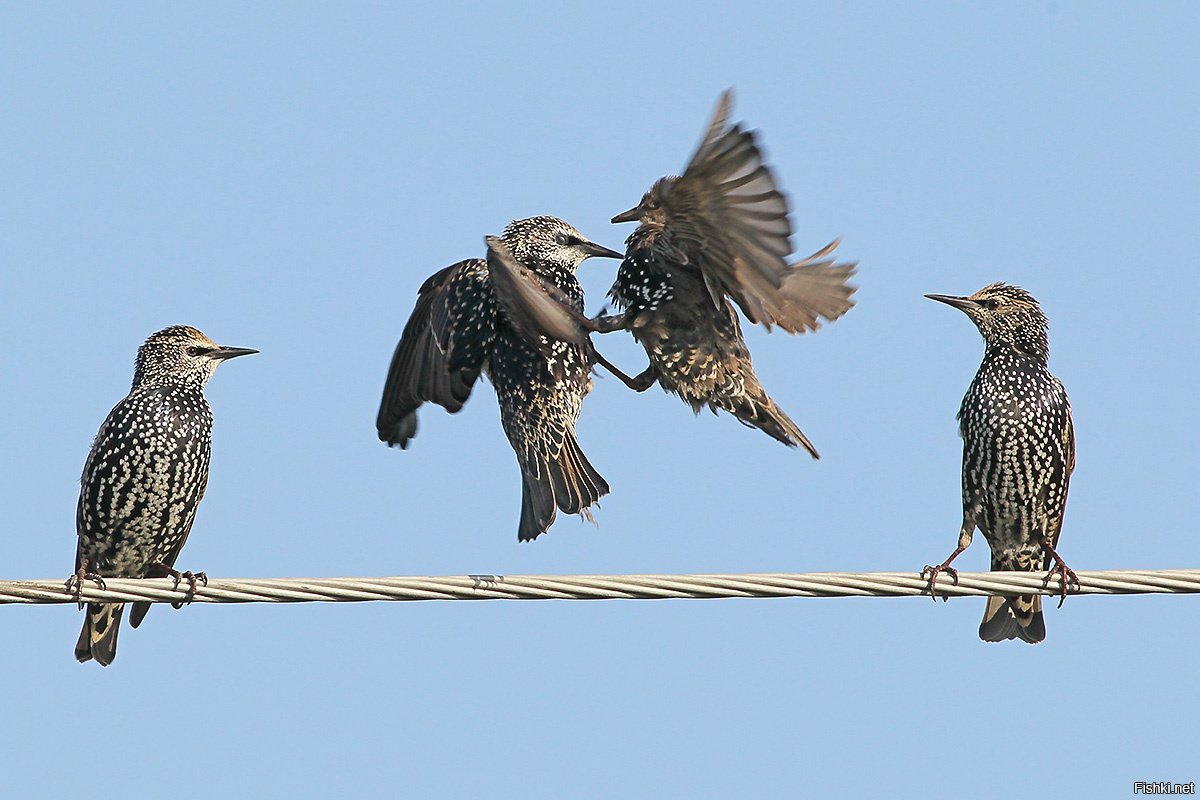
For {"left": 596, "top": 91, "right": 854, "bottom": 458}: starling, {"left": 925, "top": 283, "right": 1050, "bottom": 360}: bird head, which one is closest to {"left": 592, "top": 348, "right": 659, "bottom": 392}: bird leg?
{"left": 596, "top": 91, "right": 854, "bottom": 458}: starling

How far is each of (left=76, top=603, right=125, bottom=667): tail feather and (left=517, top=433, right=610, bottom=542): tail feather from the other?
58.7 inches

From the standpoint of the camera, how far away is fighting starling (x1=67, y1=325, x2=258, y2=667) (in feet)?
19.2

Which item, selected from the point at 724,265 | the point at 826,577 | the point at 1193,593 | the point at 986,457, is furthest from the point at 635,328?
the point at 1193,593

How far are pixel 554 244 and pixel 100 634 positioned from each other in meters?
2.30

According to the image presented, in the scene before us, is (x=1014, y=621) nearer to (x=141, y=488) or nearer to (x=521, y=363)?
(x=521, y=363)

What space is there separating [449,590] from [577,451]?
1.96 metres

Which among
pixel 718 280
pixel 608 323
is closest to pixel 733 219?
pixel 718 280

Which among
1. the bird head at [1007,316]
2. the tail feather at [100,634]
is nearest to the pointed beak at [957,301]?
the bird head at [1007,316]

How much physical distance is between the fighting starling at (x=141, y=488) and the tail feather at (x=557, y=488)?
122 centimetres

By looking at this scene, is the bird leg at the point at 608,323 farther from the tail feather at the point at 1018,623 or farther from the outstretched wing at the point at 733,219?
the tail feather at the point at 1018,623

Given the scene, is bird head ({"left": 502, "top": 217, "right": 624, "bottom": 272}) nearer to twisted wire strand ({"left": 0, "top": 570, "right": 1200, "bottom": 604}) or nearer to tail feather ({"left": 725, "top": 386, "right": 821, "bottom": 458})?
tail feather ({"left": 725, "top": 386, "right": 821, "bottom": 458})

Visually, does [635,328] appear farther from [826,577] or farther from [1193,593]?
[1193,593]

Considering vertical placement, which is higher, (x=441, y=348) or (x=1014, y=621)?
(x=441, y=348)

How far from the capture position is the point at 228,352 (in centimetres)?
625
